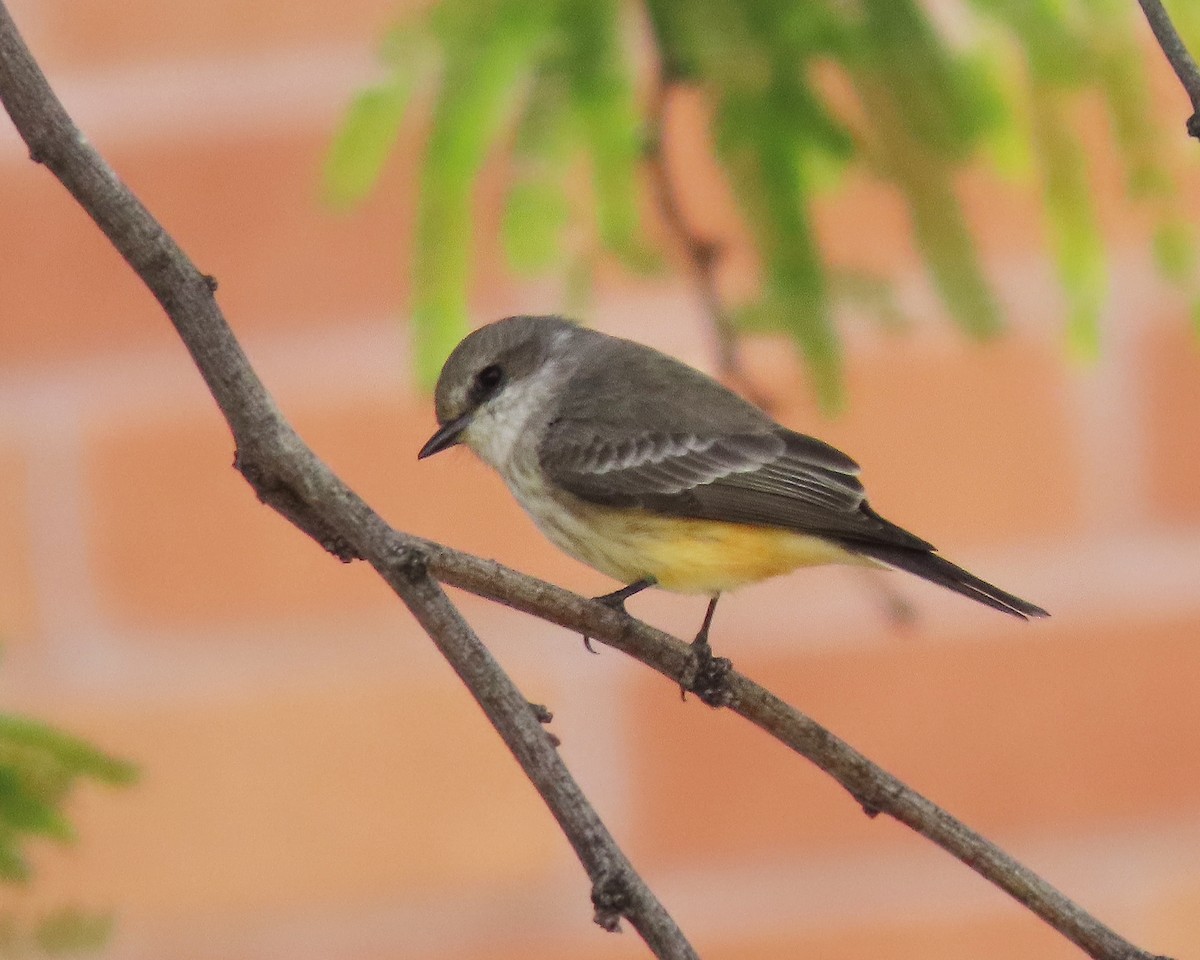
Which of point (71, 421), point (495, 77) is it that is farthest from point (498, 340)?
point (71, 421)

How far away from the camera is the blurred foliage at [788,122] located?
0.94 meters

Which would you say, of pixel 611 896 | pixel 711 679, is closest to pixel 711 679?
pixel 711 679

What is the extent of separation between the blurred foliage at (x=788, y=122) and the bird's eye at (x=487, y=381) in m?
0.16

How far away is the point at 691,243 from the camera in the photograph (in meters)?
0.99

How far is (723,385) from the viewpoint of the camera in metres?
1.29

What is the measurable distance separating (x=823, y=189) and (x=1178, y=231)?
0.71ft

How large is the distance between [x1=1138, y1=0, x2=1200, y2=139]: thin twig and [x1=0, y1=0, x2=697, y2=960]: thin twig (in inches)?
11.2

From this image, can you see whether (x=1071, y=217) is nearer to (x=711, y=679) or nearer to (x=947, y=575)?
(x=947, y=575)

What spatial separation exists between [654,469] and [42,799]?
54 cm

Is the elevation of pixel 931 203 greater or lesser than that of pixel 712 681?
greater

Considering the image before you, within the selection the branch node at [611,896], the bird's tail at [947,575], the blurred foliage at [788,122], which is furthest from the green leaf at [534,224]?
the branch node at [611,896]

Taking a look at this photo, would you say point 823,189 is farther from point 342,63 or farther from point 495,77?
point 342,63

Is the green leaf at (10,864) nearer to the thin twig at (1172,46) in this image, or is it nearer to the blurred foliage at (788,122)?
the blurred foliage at (788,122)

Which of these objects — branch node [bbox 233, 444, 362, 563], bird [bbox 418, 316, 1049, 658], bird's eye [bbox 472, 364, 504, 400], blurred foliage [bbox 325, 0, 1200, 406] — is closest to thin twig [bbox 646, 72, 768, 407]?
blurred foliage [bbox 325, 0, 1200, 406]
